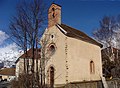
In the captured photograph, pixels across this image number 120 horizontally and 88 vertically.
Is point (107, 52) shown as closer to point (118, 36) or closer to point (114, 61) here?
point (114, 61)

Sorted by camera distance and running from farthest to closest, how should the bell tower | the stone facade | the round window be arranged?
the bell tower → the round window → the stone facade

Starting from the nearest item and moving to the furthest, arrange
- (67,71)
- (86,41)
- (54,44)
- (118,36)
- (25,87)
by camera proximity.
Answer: (25,87) → (67,71) → (54,44) → (86,41) → (118,36)

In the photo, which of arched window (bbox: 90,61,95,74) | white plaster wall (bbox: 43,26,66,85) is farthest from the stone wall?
arched window (bbox: 90,61,95,74)

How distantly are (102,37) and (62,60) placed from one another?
576 inches

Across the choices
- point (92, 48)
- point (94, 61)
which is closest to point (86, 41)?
point (92, 48)

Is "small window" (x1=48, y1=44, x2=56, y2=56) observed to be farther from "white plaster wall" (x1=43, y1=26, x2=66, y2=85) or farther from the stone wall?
the stone wall

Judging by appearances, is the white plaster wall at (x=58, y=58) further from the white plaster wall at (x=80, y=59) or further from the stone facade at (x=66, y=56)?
the white plaster wall at (x=80, y=59)

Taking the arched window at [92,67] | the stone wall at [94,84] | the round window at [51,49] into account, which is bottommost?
Answer: the stone wall at [94,84]

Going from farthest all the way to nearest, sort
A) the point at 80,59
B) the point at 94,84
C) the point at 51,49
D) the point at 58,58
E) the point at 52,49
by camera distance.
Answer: the point at 51,49
the point at 52,49
the point at 80,59
the point at 58,58
the point at 94,84

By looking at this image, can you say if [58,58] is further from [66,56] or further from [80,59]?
[80,59]

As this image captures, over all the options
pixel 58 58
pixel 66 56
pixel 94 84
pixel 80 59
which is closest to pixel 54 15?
pixel 58 58

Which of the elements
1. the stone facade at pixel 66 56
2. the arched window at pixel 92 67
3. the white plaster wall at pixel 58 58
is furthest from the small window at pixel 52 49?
the arched window at pixel 92 67

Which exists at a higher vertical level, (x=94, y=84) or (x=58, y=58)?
(x=58, y=58)

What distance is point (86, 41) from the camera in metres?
25.0
